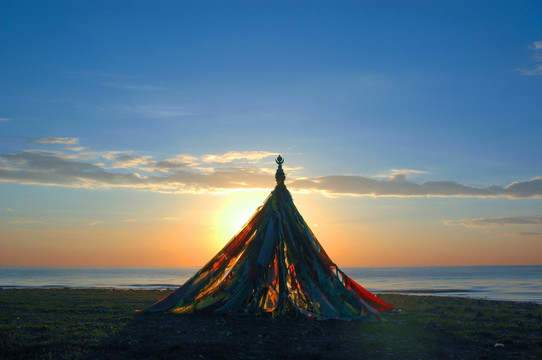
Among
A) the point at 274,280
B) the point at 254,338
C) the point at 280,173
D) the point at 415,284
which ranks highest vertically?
the point at 280,173

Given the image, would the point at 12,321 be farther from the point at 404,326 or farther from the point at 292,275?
the point at 404,326

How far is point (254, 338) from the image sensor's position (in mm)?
12703

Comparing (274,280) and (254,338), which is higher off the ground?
(274,280)

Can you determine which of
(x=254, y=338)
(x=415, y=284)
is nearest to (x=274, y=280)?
(x=254, y=338)

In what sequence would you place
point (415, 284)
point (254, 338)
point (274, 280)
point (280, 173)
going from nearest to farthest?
point (254, 338), point (274, 280), point (280, 173), point (415, 284)

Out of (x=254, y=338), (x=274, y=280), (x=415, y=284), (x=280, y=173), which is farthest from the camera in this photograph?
(x=415, y=284)

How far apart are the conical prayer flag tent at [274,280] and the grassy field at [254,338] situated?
749 mm

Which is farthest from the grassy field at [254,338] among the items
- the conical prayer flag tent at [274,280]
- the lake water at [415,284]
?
the lake water at [415,284]

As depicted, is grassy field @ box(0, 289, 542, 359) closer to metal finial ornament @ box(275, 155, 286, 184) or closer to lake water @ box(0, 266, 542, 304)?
metal finial ornament @ box(275, 155, 286, 184)

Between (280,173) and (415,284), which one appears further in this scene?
(415,284)

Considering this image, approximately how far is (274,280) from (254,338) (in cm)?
416

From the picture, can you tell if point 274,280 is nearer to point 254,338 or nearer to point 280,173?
point 254,338

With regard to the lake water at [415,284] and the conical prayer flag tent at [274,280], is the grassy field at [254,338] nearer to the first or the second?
the conical prayer flag tent at [274,280]

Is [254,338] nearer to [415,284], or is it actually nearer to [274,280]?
[274,280]
